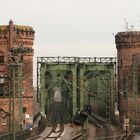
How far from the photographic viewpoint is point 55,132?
213ft

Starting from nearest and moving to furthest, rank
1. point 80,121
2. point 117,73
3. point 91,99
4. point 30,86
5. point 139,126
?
point 80,121 < point 139,126 < point 30,86 < point 117,73 < point 91,99

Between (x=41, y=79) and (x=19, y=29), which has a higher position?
(x=19, y=29)

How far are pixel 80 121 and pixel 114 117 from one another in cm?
4854

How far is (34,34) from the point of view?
237 feet

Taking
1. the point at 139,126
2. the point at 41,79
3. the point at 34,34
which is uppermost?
the point at 34,34

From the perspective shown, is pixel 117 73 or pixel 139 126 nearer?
pixel 139 126

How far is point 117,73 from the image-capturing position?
75000mm

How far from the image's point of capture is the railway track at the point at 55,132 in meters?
58.5

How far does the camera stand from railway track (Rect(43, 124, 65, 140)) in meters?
58.5

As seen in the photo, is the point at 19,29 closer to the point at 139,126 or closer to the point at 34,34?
the point at 34,34

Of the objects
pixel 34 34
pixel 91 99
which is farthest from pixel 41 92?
pixel 91 99

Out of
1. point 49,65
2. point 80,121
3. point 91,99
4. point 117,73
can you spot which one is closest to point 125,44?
point 117,73

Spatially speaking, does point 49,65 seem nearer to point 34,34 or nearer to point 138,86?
point 34,34

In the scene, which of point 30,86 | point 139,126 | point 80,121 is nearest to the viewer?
point 80,121
